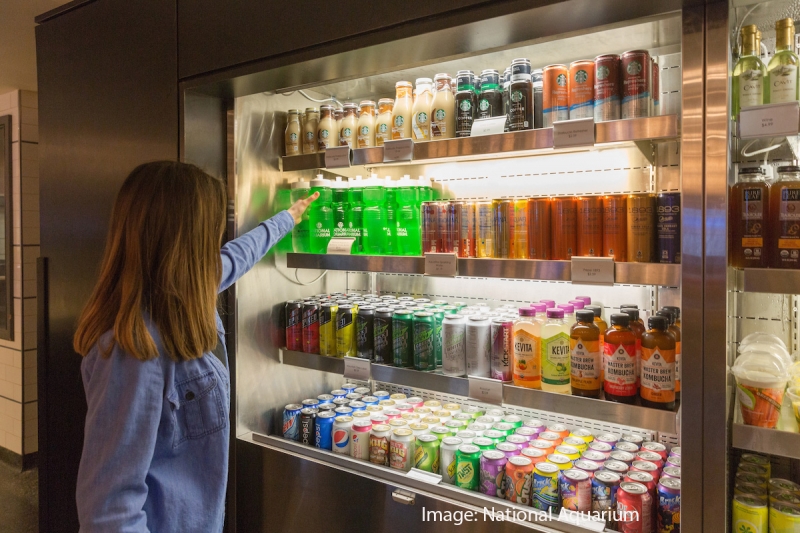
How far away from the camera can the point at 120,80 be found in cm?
217

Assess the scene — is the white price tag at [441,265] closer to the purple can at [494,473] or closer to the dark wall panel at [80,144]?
the purple can at [494,473]

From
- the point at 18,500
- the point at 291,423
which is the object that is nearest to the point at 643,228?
the point at 291,423

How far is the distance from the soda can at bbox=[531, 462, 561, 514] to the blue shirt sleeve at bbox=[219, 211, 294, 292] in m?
1.09

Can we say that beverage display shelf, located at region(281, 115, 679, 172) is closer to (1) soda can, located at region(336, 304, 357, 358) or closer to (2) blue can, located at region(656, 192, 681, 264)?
(2) blue can, located at region(656, 192, 681, 264)

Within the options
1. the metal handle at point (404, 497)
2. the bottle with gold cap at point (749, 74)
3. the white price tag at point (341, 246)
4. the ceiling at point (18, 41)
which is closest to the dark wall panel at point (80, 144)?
the ceiling at point (18, 41)

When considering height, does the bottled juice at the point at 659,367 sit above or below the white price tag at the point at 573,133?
below

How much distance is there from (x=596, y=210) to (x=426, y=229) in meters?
0.53

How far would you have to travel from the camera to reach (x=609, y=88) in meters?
1.46

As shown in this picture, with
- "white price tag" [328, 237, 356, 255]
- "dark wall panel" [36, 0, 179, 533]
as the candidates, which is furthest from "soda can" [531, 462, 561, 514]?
"dark wall panel" [36, 0, 179, 533]

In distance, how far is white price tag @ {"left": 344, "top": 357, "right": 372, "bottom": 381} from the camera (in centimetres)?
188

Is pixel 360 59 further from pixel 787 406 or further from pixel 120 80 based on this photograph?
pixel 787 406

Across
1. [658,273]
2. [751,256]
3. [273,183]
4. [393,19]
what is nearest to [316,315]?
[273,183]

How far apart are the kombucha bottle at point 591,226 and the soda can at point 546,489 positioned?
61 centimetres

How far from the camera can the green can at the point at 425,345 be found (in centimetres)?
183
